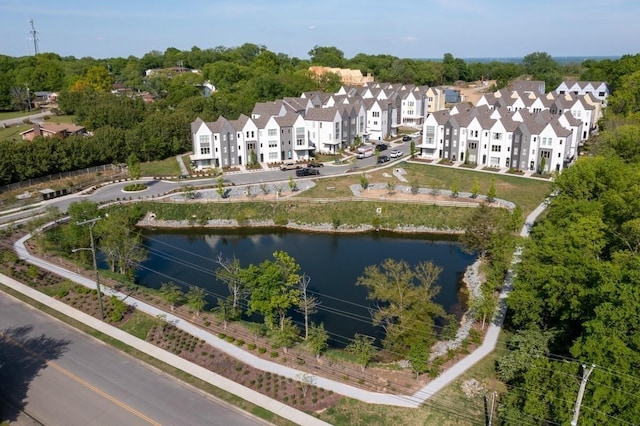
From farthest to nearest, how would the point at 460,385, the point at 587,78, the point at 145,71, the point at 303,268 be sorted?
1. the point at 145,71
2. the point at 587,78
3. the point at 303,268
4. the point at 460,385

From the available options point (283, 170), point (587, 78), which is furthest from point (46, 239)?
point (587, 78)

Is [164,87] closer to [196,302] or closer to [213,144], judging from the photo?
[213,144]

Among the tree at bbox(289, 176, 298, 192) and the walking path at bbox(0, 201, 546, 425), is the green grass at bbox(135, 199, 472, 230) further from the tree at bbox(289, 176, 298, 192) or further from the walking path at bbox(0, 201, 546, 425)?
the walking path at bbox(0, 201, 546, 425)

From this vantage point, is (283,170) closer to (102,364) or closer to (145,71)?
(102,364)

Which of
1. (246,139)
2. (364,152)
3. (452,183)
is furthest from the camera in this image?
(364,152)

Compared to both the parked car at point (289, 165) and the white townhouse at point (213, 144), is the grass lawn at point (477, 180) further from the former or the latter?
the white townhouse at point (213, 144)

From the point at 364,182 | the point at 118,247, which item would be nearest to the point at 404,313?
the point at 118,247
